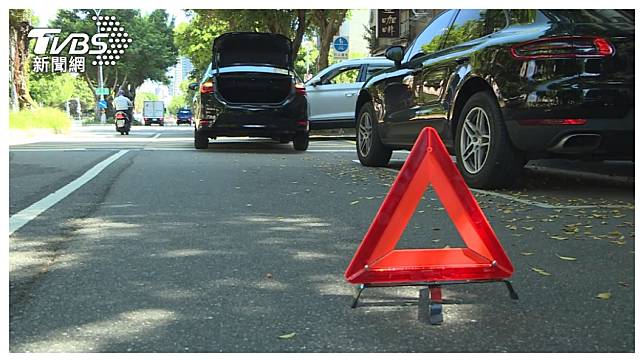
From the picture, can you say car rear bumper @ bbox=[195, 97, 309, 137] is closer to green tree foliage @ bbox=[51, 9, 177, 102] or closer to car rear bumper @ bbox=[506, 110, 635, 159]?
car rear bumper @ bbox=[506, 110, 635, 159]

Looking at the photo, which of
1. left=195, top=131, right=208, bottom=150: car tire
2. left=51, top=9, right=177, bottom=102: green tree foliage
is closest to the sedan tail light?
left=195, top=131, right=208, bottom=150: car tire

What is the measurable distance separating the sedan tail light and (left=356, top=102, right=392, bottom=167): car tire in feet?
10.5

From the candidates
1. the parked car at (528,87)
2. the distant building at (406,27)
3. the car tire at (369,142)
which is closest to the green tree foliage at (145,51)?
the distant building at (406,27)

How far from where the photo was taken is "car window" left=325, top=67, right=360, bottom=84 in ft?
49.3

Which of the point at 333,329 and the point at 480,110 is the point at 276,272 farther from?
the point at 480,110

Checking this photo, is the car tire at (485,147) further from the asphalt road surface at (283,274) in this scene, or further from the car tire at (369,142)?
the car tire at (369,142)

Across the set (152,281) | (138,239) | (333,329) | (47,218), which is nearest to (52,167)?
(47,218)

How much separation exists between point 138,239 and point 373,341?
2142mm

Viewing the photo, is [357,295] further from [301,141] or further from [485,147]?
[301,141]

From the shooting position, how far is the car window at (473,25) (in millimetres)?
6184

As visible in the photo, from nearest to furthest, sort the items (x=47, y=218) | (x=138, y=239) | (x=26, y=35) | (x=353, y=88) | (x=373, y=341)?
(x=373, y=341) < (x=138, y=239) < (x=47, y=218) < (x=353, y=88) < (x=26, y=35)

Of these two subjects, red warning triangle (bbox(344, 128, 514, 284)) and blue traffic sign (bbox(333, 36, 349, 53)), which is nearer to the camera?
red warning triangle (bbox(344, 128, 514, 284))

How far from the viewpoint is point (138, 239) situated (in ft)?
13.8

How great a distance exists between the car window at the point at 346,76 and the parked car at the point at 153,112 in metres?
41.4
